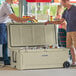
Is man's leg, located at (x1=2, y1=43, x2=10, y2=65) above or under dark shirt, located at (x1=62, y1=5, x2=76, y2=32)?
under

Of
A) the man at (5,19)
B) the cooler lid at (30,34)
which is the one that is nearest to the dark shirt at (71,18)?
the cooler lid at (30,34)

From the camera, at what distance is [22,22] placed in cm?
479

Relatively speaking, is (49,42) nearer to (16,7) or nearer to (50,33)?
(50,33)

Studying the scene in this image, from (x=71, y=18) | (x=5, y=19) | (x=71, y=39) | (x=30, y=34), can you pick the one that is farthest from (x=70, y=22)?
(x=5, y=19)

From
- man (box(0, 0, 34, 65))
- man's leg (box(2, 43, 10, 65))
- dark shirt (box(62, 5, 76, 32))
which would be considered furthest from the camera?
man's leg (box(2, 43, 10, 65))

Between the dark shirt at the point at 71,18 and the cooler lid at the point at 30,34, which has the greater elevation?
the dark shirt at the point at 71,18

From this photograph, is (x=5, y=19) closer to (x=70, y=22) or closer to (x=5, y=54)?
(x=5, y=54)

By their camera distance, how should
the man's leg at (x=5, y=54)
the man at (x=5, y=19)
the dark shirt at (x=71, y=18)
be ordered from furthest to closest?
the man's leg at (x=5, y=54), the dark shirt at (x=71, y=18), the man at (x=5, y=19)

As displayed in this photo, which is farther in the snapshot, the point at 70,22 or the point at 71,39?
the point at 71,39

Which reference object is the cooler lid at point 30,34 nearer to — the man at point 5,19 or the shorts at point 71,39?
the man at point 5,19

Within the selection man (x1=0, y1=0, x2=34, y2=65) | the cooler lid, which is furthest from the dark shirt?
man (x1=0, y1=0, x2=34, y2=65)

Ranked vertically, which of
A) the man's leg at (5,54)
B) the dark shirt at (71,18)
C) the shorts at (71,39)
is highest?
the dark shirt at (71,18)

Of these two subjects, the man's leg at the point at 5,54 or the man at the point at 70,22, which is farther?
the man's leg at the point at 5,54

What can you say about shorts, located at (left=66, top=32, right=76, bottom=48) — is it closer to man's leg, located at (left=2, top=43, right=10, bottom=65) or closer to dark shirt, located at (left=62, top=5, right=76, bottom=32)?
dark shirt, located at (left=62, top=5, right=76, bottom=32)
